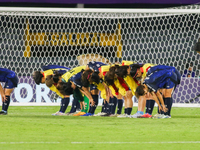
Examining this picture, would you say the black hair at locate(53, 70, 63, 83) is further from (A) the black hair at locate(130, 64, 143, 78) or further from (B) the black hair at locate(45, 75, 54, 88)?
(A) the black hair at locate(130, 64, 143, 78)

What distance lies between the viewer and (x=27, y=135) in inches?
200

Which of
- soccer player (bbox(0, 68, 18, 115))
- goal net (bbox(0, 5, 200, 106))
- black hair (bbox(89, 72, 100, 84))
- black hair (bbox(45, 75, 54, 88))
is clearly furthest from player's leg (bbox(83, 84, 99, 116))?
goal net (bbox(0, 5, 200, 106))

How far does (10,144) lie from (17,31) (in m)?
10.5

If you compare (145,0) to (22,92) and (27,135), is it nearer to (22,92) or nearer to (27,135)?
(22,92)

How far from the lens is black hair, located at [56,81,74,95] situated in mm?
8812

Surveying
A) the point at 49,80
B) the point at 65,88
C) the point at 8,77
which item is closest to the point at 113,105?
the point at 65,88

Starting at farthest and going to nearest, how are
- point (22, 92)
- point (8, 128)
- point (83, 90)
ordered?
point (22, 92)
point (83, 90)
point (8, 128)

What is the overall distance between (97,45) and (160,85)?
664cm

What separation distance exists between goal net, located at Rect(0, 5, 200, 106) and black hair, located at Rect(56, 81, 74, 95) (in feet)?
13.1

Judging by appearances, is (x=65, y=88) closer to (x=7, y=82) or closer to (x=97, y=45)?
(x=7, y=82)

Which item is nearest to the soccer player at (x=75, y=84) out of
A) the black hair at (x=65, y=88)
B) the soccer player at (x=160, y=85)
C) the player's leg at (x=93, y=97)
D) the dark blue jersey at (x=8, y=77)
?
the black hair at (x=65, y=88)

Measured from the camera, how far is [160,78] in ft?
25.9

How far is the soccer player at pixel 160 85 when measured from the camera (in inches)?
305

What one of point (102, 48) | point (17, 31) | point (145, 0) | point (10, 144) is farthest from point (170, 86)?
point (145, 0)
